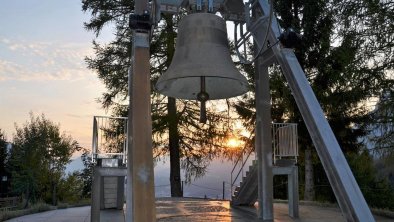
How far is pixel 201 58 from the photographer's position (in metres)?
4.85

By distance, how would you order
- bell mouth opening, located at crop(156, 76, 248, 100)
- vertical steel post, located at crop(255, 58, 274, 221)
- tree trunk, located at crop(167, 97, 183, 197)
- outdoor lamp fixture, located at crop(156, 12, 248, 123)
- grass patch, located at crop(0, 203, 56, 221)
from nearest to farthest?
outdoor lamp fixture, located at crop(156, 12, 248, 123) → bell mouth opening, located at crop(156, 76, 248, 100) → vertical steel post, located at crop(255, 58, 274, 221) → grass patch, located at crop(0, 203, 56, 221) → tree trunk, located at crop(167, 97, 183, 197)

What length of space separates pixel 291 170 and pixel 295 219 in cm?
107

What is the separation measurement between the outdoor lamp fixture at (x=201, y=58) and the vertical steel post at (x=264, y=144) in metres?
2.78

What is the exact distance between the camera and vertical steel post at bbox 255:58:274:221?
810 cm

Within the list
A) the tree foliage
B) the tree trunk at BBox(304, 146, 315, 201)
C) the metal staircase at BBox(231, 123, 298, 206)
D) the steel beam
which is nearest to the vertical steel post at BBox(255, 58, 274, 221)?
the metal staircase at BBox(231, 123, 298, 206)

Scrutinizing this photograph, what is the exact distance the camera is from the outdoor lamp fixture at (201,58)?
4.75m

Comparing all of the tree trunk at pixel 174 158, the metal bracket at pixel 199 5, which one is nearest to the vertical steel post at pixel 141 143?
the metal bracket at pixel 199 5

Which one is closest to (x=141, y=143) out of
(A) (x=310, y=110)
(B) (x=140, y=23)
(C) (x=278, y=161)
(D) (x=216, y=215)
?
(B) (x=140, y=23)

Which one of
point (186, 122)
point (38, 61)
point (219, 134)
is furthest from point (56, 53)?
point (219, 134)

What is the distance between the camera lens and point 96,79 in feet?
64.1

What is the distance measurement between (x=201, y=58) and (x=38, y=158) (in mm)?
20616

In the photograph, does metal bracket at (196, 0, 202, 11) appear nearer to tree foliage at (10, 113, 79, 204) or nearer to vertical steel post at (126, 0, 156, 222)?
vertical steel post at (126, 0, 156, 222)

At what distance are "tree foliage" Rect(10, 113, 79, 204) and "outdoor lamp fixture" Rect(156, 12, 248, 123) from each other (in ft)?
60.5

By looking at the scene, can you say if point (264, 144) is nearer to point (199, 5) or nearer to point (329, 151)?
point (329, 151)
